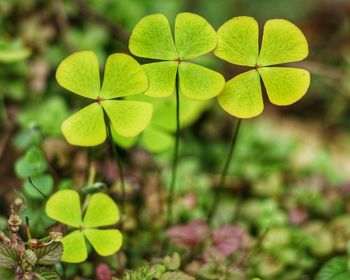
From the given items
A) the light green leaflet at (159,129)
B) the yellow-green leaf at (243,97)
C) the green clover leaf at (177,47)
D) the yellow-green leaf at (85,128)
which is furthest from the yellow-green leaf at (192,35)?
the light green leaflet at (159,129)

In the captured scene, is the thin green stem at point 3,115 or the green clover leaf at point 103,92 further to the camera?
the thin green stem at point 3,115

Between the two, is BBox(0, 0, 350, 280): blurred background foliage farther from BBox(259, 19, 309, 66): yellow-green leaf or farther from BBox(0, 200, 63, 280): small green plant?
BBox(259, 19, 309, 66): yellow-green leaf

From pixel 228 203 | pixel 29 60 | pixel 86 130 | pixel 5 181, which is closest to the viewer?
pixel 86 130

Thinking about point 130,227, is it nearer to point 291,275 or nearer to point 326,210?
point 291,275

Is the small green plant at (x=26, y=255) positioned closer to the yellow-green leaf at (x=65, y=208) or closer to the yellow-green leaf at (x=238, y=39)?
the yellow-green leaf at (x=65, y=208)

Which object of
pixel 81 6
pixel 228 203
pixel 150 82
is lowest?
pixel 228 203

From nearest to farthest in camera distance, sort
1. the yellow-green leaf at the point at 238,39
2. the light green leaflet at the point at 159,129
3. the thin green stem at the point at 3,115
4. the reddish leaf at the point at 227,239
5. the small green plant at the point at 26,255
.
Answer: the small green plant at the point at 26,255 < the yellow-green leaf at the point at 238,39 < the reddish leaf at the point at 227,239 < the light green leaflet at the point at 159,129 < the thin green stem at the point at 3,115

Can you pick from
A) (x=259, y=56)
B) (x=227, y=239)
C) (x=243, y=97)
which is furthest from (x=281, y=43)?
(x=227, y=239)

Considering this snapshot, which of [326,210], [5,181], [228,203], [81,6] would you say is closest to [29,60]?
[81,6]
